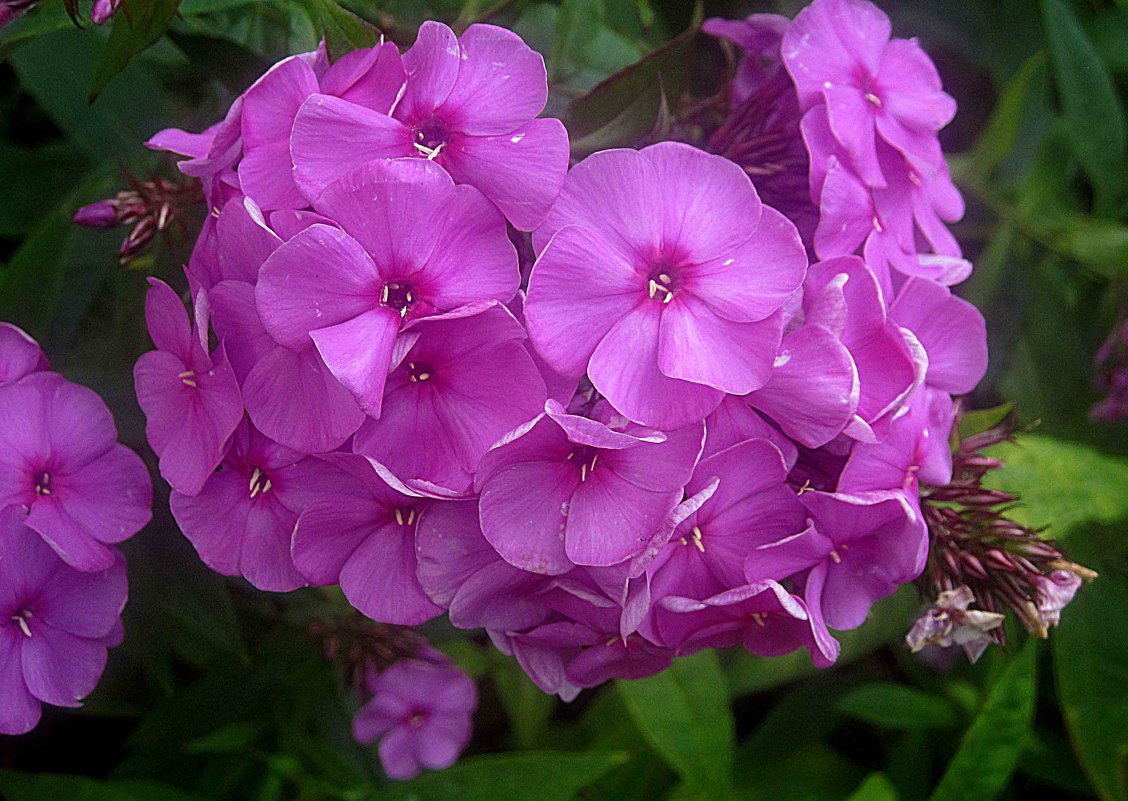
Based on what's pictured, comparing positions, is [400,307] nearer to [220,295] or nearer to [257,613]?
[220,295]

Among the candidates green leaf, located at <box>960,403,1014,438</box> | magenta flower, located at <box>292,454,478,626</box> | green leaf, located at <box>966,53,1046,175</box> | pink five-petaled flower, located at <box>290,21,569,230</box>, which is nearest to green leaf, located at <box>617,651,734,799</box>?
green leaf, located at <box>960,403,1014,438</box>

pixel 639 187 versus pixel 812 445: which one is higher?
pixel 639 187

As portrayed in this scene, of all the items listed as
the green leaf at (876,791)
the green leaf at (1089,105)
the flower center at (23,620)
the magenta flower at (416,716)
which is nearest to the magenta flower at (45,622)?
the flower center at (23,620)

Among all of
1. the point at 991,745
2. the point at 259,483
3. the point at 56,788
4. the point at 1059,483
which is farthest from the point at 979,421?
the point at 56,788

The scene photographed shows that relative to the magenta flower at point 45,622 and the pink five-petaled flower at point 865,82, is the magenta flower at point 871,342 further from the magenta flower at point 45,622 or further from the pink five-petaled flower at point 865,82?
the magenta flower at point 45,622

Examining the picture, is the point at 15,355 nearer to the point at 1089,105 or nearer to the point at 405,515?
the point at 405,515

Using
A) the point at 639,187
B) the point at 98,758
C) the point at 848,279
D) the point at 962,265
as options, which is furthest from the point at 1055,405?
the point at 98,758
